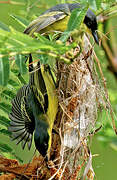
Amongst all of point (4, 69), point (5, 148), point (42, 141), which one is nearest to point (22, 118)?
point (5, 148)

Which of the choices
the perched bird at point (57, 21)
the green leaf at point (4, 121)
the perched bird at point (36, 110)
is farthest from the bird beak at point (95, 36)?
the green leaf at point (4, 121)

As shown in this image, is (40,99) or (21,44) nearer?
(21,44)

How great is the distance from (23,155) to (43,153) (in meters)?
1.06

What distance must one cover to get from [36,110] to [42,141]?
197mm

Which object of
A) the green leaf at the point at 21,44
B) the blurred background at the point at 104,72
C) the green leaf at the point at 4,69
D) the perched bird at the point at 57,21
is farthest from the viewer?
the perched bird at the point at 57,21

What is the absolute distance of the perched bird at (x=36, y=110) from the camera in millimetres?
2225

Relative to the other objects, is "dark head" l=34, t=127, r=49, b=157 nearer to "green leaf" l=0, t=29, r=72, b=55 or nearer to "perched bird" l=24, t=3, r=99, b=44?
"perched bird" l=24, t=3, r=99, b=44

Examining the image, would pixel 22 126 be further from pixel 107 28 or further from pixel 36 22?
pixel 107 28

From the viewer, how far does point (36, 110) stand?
2.38m

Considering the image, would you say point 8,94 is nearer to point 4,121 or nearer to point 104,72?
point 4,121

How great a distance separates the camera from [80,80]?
2352 mm

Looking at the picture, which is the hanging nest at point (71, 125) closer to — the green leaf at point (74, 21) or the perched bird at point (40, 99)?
the perched bird at point (40, 99)

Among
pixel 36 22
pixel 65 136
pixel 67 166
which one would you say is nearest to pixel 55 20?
pixel 36 22

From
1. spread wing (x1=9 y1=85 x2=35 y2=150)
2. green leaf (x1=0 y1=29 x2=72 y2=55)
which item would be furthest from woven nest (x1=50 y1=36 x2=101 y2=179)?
green leaf (x1=0 y1=29 x2=72 y2=55)
